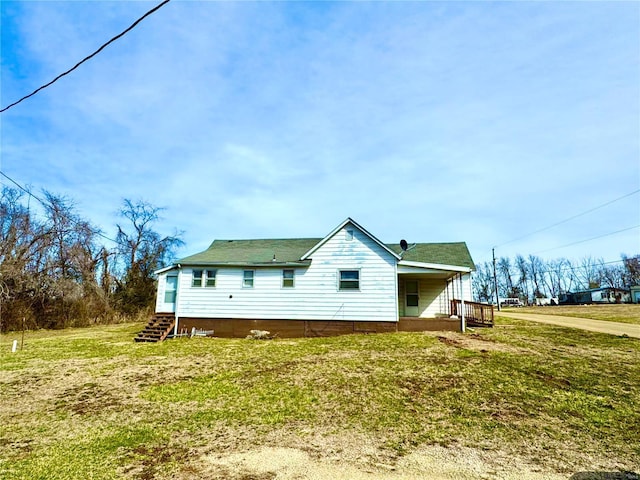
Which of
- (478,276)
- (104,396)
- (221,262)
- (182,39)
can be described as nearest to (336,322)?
(221,262)

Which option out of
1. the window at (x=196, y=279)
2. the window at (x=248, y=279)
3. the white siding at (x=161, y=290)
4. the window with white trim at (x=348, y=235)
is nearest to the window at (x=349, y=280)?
the window with white trim at (x=348, y=235)

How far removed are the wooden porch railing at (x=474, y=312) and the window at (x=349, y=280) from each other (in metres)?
6.36

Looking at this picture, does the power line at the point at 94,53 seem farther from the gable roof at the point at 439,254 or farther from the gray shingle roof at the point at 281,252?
the gable roof at the point at 439,254

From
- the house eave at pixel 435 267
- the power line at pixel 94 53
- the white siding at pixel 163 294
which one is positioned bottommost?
the white siding at pixel 163 294

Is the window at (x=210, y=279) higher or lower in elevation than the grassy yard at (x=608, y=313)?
higher

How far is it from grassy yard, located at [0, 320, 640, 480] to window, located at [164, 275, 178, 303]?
19.3 feet

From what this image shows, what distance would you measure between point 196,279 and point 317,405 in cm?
1280

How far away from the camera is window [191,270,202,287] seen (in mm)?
18297

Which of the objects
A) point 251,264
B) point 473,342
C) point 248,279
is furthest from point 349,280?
point 473,342

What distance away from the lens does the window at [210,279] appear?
18.2 m

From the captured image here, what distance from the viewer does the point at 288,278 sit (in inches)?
695

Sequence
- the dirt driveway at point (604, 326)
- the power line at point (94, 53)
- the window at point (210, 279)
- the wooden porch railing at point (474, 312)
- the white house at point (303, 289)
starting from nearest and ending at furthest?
the power line at point (94, 53) → the dirt driveway at point (604, 326) → the white house at point (303, 289) → the window at point (210, 279) → the wooden porch railing at point (474, 312)

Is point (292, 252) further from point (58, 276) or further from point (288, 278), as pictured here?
point (58, 276)

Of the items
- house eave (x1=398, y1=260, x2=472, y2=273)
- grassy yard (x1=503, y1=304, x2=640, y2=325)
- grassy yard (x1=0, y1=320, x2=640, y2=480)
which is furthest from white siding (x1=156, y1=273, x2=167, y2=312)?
grassy yard (x1=503, y1=304, x2=640, y2=325)
